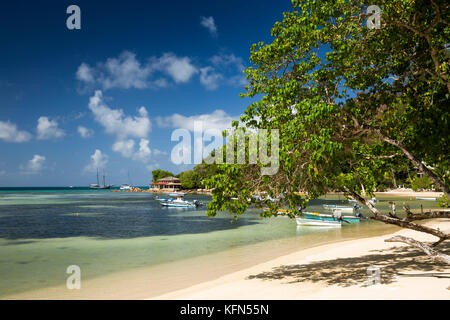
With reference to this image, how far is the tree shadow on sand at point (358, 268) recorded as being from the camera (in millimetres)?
9250

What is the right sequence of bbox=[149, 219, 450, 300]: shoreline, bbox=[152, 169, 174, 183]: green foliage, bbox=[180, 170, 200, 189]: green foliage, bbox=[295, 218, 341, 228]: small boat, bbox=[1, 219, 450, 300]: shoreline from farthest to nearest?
bbox=[152, 169, 174, 183]: green foliage → bbox=[180, 170, 200, 189]: green foliage → bbox=[295, 218, 341, 228]: small boat → bbox=[1, 219, 450, 300]: shoreline → bbox=[149, 219, 450, 300]: shoreline

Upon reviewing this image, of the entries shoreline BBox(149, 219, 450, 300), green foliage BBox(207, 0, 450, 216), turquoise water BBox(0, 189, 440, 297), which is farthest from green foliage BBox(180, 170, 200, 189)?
green foliage BBox(207, 0, 450, 216)

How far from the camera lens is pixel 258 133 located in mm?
8531

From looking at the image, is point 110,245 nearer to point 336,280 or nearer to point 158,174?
point 336,280

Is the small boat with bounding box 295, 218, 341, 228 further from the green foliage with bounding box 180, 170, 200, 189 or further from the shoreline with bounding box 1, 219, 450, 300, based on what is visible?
the green foliage with bounding box 180, 170, 200, 189

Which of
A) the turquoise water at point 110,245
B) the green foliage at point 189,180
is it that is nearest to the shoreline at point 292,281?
the turquoise water at point 110,245

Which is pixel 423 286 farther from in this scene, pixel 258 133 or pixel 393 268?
pixel 258 133

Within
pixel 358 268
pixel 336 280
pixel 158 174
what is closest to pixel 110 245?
pixel 358 268

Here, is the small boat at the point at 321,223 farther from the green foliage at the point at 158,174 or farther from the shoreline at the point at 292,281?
the green foliage at the point at 158,174

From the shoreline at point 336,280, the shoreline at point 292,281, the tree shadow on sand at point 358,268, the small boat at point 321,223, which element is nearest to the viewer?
the shoreline at point 336,280

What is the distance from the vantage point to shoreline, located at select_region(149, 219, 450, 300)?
755 centimetres
